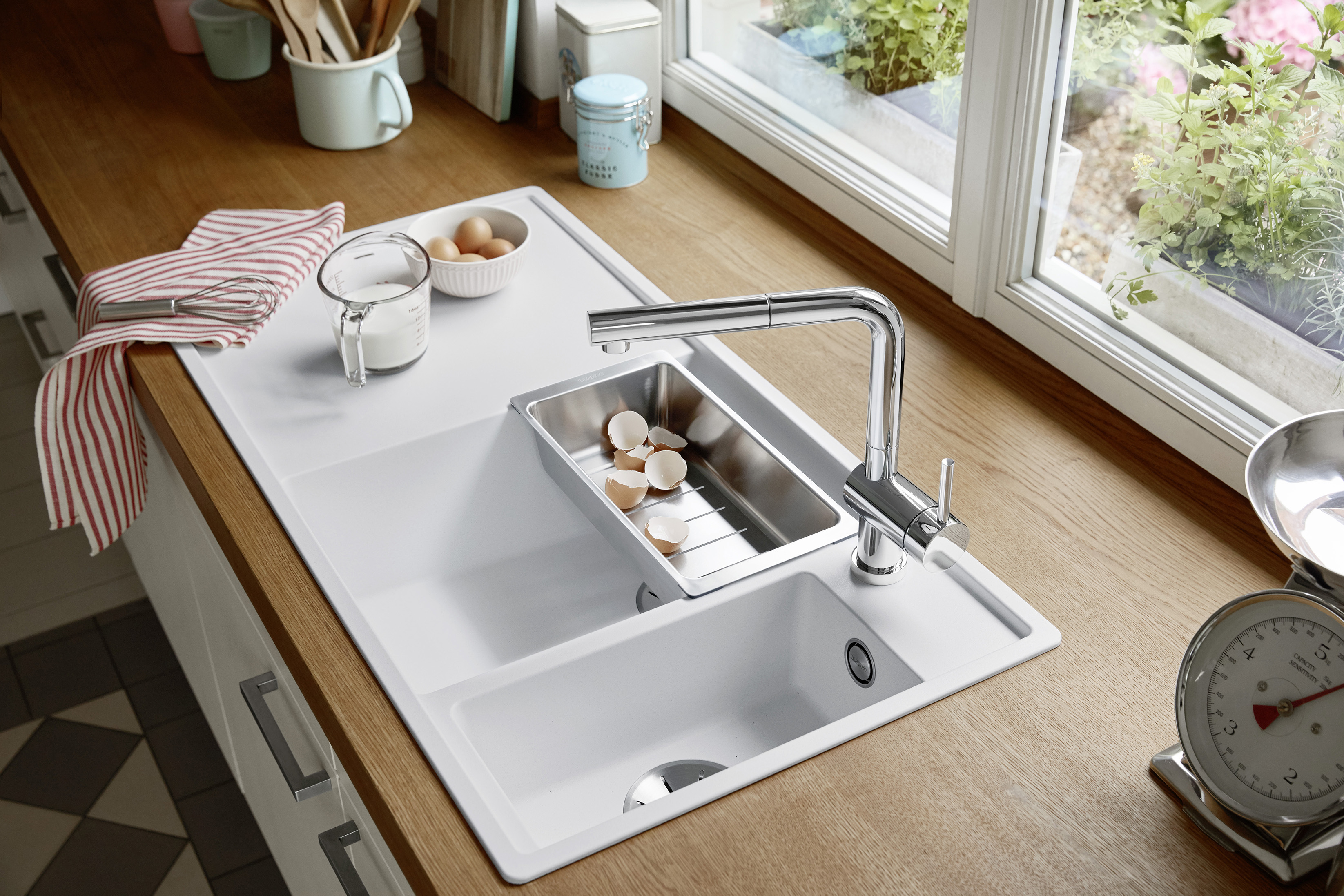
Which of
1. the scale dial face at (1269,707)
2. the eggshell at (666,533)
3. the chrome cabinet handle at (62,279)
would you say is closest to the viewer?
the scale dial face at (1269,707)

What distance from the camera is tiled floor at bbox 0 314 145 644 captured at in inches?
85.1

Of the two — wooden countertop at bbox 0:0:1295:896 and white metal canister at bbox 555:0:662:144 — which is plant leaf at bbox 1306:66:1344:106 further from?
white metal canister at bbox 555:0:662:144

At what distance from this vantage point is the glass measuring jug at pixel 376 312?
1268mm

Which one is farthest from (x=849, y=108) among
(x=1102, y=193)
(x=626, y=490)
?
(x=626, y=490)

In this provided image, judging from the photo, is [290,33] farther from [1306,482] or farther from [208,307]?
[1306,482]

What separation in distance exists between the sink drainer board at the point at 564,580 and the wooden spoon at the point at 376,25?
1.08 feet

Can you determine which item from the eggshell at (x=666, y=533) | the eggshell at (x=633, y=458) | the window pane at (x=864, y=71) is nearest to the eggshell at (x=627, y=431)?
the eggshell at (x=633, y=458)

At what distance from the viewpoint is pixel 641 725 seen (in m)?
1.10

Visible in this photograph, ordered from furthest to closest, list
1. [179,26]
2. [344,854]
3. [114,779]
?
[179,26], [114,779], [344,854]

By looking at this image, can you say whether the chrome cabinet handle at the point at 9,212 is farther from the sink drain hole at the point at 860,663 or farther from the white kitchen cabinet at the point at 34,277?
the sink drain hole at the point at 860,663

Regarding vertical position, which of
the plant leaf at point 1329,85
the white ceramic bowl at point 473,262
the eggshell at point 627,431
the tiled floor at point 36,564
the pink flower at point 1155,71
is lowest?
the tiled floor at point 36,564

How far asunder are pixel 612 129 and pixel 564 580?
0.65 meters

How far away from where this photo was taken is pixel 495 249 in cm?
143

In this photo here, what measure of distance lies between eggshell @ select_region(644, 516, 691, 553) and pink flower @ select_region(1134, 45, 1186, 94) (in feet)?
1.97
